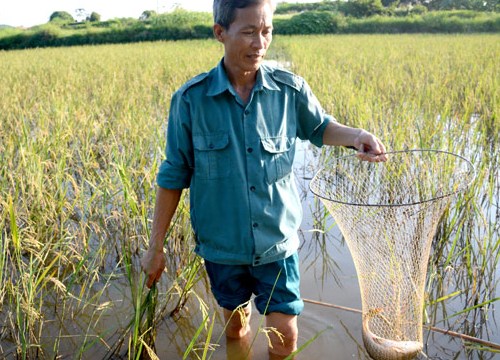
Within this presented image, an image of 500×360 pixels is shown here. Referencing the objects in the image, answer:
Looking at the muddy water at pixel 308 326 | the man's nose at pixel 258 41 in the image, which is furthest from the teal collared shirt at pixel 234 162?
the muddy water at pixel 308 326

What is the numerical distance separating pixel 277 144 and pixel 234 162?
0.45ft

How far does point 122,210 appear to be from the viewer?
271 cm

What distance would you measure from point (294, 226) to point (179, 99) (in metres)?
0.49

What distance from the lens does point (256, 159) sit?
151 cm

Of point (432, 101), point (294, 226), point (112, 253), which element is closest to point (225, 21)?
point (294, 226)

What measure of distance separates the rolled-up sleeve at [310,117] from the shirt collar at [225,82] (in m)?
0.11

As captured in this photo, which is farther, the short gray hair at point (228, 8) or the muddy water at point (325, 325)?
the muddy water at point (325, 325)

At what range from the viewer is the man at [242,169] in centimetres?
151

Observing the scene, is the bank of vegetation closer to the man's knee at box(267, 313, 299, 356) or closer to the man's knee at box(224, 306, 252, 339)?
the man's knee at box(224, 306, 252, 339)

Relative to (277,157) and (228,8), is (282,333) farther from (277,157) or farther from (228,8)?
(228,8)

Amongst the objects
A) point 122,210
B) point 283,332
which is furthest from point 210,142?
point 122,210

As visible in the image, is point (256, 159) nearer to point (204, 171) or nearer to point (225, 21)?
point (204, 171)

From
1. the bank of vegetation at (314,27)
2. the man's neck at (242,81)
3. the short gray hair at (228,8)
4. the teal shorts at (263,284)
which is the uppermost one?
the short gray hair at (228,8)

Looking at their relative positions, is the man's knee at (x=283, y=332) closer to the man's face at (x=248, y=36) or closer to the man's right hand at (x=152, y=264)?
the man's right hand at (x=152, y=264)
